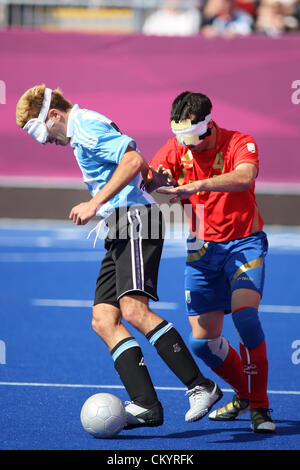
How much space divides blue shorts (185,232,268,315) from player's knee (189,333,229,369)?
19cm

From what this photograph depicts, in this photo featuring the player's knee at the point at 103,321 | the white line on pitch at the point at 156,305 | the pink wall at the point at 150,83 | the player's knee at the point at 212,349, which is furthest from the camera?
the pink wall at the point at 150,83

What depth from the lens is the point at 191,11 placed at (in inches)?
627

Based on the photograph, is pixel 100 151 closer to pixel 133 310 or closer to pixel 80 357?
pixel 133 310

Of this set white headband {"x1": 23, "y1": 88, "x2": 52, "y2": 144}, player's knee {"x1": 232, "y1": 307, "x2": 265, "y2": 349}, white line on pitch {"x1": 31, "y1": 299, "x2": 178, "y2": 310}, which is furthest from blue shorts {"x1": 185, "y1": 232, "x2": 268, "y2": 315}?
white line on pitch {"x1": 31, "y1": 299, "x2": 178, "y2": 310}

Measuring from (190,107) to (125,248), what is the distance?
96 cm

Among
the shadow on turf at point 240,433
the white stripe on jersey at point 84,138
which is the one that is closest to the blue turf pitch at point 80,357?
the shadow on turf at point 240,433

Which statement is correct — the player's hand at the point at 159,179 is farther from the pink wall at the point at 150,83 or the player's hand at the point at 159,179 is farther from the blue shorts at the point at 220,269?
the pink wall at the point at 150,83

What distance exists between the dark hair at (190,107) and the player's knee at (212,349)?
1384 millimetres

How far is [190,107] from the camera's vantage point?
525 cm

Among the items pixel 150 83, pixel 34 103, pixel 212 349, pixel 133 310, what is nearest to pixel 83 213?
pixel 133 310

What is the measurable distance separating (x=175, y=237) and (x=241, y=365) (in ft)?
29.4

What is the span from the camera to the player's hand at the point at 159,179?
5230 mm

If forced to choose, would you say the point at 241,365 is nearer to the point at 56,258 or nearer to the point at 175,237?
the point at 56,258

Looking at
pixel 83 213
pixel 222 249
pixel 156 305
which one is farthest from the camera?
pixel 156 305
